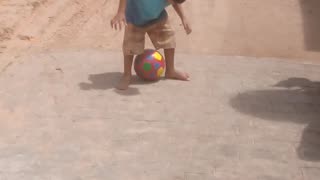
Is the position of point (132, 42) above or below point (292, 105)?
above

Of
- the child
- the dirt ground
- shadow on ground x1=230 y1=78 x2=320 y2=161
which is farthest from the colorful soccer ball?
the dirt ground

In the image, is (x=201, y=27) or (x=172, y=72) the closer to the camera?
(x=172, y=72)

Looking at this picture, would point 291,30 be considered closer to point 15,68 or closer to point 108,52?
point 108,52

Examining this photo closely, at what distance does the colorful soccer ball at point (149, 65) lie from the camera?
4738 millimetres

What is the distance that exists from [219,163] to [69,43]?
2.76 metres

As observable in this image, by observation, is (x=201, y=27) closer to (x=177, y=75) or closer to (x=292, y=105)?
(x=177, y=75)

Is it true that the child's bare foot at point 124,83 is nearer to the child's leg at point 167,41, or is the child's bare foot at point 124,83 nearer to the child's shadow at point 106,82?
the child's shadow at point 106,82

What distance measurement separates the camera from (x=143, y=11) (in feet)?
14.9

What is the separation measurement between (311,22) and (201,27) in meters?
1.28

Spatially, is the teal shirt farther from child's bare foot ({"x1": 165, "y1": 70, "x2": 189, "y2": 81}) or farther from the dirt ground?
the dirt ground

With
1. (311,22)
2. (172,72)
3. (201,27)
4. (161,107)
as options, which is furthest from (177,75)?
(311,22)

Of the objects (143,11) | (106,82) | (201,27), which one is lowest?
(201,27)

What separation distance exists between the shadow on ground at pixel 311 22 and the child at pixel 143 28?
5.99 ft

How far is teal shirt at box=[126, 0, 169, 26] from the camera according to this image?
178 inches
